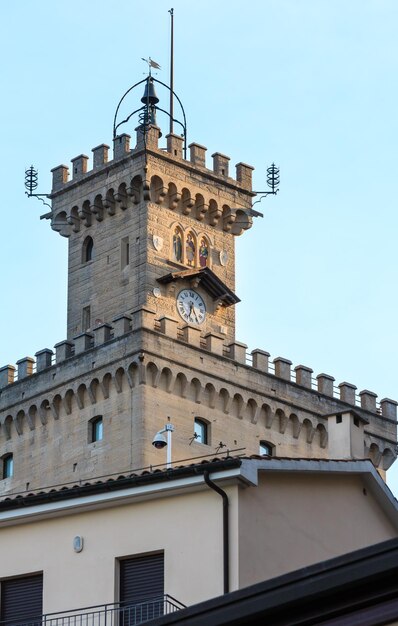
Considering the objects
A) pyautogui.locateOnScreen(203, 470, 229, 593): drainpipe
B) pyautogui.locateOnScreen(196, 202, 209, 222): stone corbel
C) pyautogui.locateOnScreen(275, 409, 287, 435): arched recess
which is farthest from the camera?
pyautogui.locateOnScreen(196, 202, 209, 222): stone corbel

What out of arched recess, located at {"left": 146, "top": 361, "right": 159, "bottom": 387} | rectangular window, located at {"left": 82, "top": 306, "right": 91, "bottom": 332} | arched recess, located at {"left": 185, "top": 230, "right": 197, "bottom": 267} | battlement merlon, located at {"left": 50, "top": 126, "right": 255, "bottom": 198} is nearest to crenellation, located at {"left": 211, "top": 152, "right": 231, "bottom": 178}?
battlement merlon, located at {"left": 50, "top": 126, "right": 255, "bottom": 198}

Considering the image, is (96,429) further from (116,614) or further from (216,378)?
(116,614)

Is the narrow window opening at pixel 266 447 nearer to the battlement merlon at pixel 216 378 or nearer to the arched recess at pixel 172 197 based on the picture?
the battlement merlon at pixel 216 378

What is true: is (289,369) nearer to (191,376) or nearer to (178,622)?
(191,376)

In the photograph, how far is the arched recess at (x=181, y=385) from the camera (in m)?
72.1

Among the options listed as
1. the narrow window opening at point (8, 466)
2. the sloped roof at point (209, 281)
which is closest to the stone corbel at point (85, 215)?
the sloped roof at point (209, 281)

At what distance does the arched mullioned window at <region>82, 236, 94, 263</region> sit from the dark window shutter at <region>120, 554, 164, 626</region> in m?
47.1

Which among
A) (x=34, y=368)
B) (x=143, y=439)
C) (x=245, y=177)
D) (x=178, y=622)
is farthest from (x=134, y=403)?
(x=178, y=622)

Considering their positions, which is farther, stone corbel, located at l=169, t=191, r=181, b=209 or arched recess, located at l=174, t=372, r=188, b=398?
stone corbel, located at l=169, t=191, r=181, b=209

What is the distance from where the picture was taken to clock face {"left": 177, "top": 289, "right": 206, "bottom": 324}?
75.1 metres

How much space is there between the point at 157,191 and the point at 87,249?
3.65 metres

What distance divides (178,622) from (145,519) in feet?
32.9

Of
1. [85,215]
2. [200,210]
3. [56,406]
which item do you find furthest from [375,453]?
[85,215]

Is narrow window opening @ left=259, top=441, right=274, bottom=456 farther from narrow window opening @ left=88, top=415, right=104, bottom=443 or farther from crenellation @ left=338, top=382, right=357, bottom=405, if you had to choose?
narrow window opening @ left=88, top=415, right=104, bottom=443
